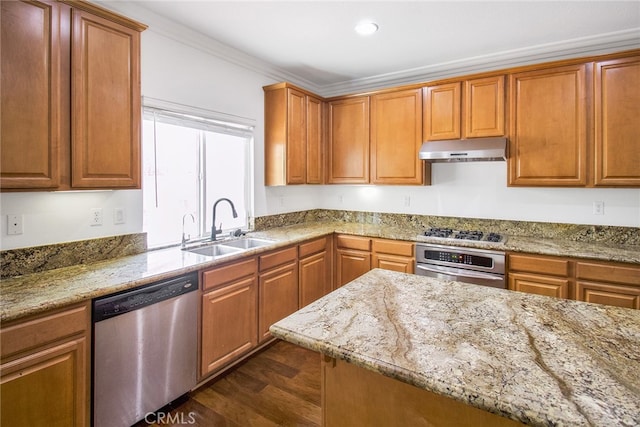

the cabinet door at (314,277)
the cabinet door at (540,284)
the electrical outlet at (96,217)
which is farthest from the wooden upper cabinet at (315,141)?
the cabinet door at (540,284)

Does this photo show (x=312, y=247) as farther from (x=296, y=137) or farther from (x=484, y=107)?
(x=484, y=107)

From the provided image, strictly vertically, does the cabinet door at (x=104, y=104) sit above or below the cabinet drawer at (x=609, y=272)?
above

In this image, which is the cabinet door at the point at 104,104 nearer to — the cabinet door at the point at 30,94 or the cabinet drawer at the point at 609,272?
the cabinet door at the point at 30,94

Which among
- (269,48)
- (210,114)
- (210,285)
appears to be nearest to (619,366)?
(210,285)

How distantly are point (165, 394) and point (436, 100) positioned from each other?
3301 mm

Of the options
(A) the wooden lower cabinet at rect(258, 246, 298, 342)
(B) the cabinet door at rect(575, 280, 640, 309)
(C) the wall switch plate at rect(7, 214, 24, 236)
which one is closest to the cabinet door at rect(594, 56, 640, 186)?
(B) the cabinet door at rect(575, 280, 640, 309)

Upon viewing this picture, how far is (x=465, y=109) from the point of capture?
124 inches

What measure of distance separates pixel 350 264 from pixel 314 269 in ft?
1.35

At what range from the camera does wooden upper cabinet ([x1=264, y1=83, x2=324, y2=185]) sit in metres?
3.44

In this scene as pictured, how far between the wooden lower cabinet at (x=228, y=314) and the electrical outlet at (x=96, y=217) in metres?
0.78

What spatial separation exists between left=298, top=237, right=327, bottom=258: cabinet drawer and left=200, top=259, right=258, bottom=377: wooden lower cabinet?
0.64 meters

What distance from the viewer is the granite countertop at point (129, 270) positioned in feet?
5.02

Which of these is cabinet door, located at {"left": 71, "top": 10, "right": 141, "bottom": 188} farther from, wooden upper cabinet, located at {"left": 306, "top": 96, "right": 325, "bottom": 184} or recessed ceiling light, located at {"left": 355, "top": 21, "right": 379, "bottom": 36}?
wooden upper cabinet, located at {"left": 306, "top": 96, "right": 325, "bottom": 184}

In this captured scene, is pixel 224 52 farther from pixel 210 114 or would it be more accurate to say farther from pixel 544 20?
pixel 544 20
